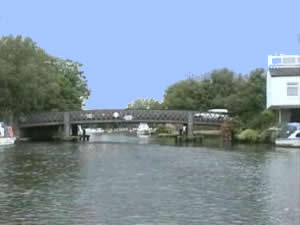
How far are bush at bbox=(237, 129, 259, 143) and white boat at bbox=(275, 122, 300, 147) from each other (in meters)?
12.9

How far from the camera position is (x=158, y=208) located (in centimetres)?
2095

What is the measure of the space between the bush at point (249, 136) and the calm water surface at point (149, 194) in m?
41.7

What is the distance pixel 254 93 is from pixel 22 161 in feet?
177

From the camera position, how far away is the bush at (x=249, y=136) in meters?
80.6

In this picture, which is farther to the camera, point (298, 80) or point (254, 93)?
point (254, 93)

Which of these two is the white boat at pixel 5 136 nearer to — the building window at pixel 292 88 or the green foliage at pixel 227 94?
the green foliage at pixel 227 94

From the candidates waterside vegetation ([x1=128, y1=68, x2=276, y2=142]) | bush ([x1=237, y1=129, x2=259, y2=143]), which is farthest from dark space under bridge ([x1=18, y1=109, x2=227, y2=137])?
bush ([x1=237, y1=129, x2=259, y2=143])

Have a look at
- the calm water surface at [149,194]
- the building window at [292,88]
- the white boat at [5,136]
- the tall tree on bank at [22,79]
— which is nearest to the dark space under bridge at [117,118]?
the tall tree on bank at [22,79]

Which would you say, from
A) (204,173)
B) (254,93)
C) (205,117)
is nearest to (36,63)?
(205,117)

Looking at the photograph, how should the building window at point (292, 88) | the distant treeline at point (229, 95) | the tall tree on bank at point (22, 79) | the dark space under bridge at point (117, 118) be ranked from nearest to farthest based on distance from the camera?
the building window at point (292, 88) < the tall tree on bank at point (22, 79) < the distant treeline at point (229, 95) < the dark space under bridge at point (117, 118)

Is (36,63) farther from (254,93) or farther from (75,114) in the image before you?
(254,93)

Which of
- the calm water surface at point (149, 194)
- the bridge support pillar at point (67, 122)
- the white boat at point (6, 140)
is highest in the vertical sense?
the bridge support pillar at point (67, 122)

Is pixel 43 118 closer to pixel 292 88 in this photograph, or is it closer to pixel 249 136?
pixel 249 136

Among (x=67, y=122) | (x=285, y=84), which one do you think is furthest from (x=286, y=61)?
(x=67, y=122)
